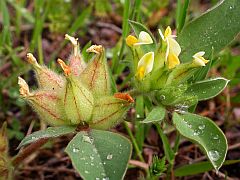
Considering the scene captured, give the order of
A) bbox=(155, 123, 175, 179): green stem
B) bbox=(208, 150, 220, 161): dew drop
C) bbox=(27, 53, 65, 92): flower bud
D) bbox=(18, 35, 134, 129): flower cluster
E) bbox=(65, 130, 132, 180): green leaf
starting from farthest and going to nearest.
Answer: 1. bbox=(155, 123, 175, 179): green stem
2. bbox=(27, 53, 65, 92): flower bud
3. bbox=(18, 35, 134, 129): flower cluster
4. bbox=(208, 150, 220, 161): dew drop
5. bbox=(65, 130, 132, 180): green leaf

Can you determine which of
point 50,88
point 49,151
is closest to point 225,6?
point 50,88

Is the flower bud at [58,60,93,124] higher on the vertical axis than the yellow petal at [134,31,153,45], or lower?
lower

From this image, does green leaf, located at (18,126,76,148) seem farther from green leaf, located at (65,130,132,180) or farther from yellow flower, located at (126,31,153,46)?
yellow flower, located at (126,31,153,46)

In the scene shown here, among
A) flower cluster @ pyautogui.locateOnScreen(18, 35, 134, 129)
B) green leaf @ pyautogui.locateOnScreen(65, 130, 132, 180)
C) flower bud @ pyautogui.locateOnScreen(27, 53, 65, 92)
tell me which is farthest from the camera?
flower bud @ pyautogui.locateOnScreen(27, 53, 65, 92)

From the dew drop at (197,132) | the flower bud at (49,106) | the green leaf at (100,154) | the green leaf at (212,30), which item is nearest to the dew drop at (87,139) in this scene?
the green leaf at (100,154)

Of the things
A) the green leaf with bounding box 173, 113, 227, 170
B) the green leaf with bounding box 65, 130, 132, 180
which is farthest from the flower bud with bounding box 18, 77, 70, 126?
the green leaf with bounding box 173, 113, 227, 170
